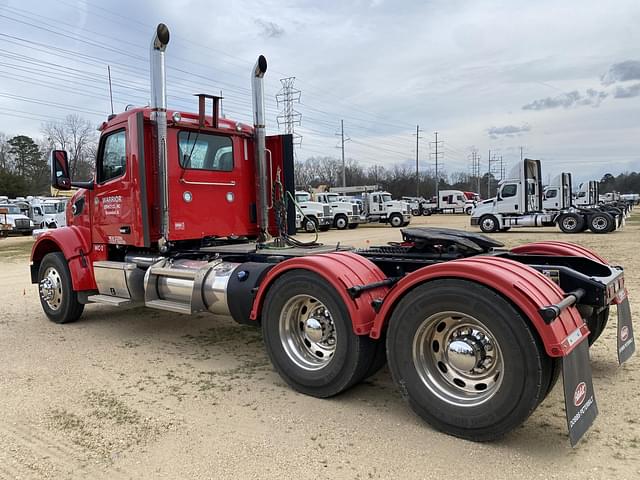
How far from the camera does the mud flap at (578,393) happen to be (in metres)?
3.07

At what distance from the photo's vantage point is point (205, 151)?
6781 millimetres

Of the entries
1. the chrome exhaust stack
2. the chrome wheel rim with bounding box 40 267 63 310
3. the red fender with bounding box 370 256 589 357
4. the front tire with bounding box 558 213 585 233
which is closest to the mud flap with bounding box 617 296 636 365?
the red fender with bounding box 370 256 589 357

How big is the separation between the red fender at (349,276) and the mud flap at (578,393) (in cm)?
140

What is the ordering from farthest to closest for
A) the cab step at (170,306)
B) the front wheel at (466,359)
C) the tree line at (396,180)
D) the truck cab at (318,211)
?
the tree line at (396,180)
the truck cab at (318,211)
the cab step at (170,306)
the front wheel at (466,359)

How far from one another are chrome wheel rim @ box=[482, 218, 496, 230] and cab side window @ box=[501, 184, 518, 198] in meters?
1.40

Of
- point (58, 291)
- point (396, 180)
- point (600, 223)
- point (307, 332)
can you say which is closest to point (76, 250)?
point (58, 291)

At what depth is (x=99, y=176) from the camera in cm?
691

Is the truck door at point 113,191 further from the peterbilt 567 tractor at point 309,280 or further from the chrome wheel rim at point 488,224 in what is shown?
the chrome wheel rim at point 488,224

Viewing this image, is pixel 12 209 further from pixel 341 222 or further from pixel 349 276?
pixel 349 276

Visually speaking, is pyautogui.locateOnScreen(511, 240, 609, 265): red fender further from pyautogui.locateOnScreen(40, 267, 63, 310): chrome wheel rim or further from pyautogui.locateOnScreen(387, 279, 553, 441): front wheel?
pyautogui.locateOnScreen(40, 267, 63, 310): chrome wheel rim

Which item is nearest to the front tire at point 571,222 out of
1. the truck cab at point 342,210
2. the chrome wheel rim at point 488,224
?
the chrome wheel rim at point 488,224

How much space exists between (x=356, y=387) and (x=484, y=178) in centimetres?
13005

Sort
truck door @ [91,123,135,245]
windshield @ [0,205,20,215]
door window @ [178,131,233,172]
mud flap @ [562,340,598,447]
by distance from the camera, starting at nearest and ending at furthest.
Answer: mud flap @ [562,340,598,447] < truck door @ [91,123,135,245] < door window @ [178,131,233,172] < windshield @ [0,205,20,215]

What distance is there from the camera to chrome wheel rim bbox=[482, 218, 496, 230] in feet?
86.3
